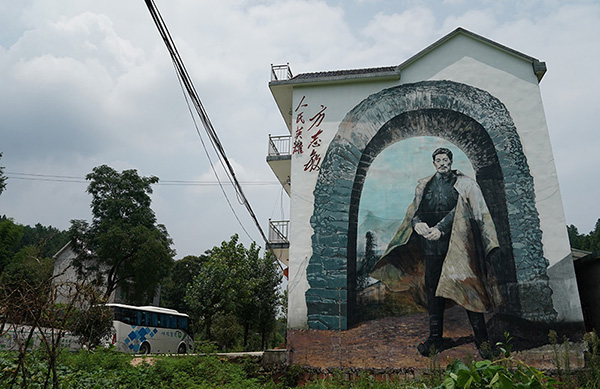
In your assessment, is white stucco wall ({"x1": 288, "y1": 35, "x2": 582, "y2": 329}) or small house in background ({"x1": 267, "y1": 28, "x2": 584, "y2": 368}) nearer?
small house in background ({"x1": 267, "y1": 28, "x2": 584, "y2": 368})

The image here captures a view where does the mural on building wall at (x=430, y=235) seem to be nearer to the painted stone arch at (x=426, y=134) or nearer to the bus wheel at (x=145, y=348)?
the painted stone arch at (x=426, y=134)

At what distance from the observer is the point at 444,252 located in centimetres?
1082

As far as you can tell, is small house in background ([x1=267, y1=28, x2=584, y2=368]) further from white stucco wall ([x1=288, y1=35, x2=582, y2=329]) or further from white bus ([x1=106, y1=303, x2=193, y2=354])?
white bus ([x1=106, y1=303, x2=193, y2=354])

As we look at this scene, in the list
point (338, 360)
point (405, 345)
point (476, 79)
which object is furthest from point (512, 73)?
point (338, 360)

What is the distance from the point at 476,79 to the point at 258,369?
389 inches

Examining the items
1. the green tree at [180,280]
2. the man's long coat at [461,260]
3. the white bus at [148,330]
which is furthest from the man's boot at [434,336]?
the green tree at [180,280]

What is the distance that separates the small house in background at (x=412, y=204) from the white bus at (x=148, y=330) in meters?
7.16

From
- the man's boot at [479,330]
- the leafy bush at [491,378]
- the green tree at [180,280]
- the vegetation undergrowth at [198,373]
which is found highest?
the green tree at [180,280]

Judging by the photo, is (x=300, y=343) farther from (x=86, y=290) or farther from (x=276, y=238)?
(x=86, y=290)

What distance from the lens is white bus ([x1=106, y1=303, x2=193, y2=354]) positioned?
15.2m

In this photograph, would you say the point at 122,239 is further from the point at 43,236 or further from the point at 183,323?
the point at 43,236

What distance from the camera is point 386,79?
40.4 ft

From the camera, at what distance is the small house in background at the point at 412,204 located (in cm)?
1026

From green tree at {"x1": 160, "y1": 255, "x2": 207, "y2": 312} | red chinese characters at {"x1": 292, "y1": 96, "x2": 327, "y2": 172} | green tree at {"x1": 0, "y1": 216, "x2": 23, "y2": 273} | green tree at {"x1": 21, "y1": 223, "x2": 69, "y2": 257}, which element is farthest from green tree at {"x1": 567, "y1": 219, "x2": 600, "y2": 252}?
green tree at {"x1": 21, "y1": 223, "x2": 69, "y2": 257}
